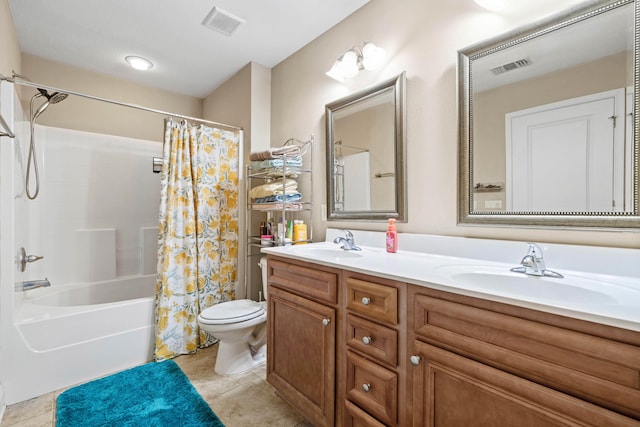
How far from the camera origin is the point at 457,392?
2.75 ft

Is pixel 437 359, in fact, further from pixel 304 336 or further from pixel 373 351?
pixel 304 336

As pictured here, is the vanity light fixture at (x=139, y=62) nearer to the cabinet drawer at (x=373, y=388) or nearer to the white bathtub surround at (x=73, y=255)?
Result: the white bathtub surround at (x=73, y=255)

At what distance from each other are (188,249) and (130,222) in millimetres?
1028

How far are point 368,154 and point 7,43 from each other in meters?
2.40

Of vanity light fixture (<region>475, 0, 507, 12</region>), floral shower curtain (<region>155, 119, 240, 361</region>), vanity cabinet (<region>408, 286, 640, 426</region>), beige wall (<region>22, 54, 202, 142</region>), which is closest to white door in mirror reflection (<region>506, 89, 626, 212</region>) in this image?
vanity light fixture (<region>475, 0, 507, 12</region>)

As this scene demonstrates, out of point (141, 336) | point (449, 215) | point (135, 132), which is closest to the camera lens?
point (449, 215)

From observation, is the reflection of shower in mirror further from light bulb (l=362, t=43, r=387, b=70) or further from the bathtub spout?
the bathtub spout

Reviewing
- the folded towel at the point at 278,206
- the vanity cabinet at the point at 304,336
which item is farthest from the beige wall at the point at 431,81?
the vanity cabinet at the point at 304,336

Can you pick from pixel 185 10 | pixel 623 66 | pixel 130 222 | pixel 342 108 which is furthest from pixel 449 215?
pixel 130 222

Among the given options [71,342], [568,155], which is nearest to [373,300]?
[568,155]

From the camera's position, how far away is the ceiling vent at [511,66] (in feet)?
3.92

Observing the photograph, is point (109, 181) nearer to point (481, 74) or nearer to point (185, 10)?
point (185, 10)

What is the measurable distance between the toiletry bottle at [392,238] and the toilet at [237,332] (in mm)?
923

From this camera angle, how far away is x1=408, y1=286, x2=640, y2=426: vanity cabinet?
605mm
